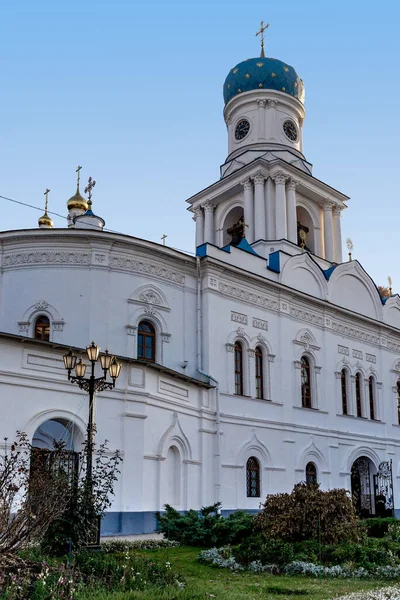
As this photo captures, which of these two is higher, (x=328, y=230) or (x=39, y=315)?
(x=328, y=230)

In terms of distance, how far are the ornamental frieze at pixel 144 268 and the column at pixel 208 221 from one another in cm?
741

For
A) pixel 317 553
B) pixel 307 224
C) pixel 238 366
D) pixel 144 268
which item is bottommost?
pixel 317 553

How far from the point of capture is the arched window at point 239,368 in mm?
20797

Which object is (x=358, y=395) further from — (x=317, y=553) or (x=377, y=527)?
(x=317, y=553)

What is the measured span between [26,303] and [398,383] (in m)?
16.9

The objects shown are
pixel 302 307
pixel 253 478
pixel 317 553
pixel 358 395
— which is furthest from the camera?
pixel 358 395

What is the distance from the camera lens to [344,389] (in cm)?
2527

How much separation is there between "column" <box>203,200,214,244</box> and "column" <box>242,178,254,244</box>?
6.75 ft

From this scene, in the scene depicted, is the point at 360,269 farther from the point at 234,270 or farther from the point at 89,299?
the point at 89,299

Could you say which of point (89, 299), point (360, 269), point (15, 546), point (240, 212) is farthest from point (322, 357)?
point (15, 546)

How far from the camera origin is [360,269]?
1076 inches

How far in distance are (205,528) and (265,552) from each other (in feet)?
8.69

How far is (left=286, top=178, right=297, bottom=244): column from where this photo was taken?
25.3m

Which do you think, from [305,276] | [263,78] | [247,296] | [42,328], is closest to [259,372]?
Result: [247,296]
